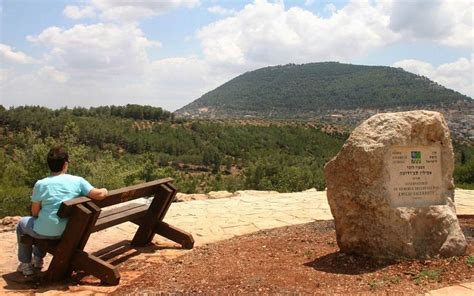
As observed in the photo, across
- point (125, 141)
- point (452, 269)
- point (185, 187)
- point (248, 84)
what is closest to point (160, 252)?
point (452, 269)

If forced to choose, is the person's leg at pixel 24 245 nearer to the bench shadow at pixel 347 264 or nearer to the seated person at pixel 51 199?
the seated person at pixel 51 199

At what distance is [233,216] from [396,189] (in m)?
3.59

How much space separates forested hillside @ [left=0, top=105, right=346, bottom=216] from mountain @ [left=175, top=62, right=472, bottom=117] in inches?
2120

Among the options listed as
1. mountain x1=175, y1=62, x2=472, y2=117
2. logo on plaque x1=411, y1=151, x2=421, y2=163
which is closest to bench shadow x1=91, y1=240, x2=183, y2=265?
logo on plaque x1=411, y1=151, x2=421, y2=163

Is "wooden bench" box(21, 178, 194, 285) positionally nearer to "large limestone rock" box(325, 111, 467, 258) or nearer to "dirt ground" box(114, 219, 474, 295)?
"dirt ground" box(114, 219, 474, 295)

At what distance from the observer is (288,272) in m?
4.52

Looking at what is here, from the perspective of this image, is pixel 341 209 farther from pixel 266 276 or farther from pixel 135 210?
pixel 135 210

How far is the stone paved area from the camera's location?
6.22 m

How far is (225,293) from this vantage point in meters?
3.92

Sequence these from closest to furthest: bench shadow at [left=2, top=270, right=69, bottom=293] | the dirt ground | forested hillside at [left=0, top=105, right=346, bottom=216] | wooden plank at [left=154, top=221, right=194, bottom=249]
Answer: the dirt ground → bench shadow at [left=2, top=270, right=69, bottom=293] → wooden plank at [left=154, top=221, right=194, bottom=249] → forested hillside at [left=0, top=105, right=346, bottom=216]

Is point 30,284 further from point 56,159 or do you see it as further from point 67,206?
point 56,159

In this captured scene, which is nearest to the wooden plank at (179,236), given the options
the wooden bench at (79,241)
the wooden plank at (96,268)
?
the wooden bench at (79,241)

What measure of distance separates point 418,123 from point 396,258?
4.56 feet

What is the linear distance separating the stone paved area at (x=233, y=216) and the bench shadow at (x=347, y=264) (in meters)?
1.79
